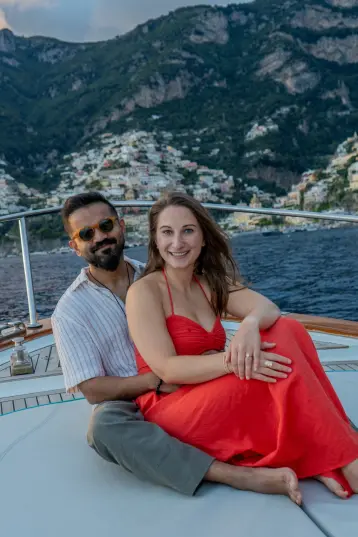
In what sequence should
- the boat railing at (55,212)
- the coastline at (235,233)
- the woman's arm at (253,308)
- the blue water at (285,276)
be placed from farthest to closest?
the blue water at (285,276), the boat railing at (55,212), the coastline at (235,233), the woman's arm at (253,308)

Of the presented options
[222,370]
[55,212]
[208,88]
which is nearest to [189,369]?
[222,370]

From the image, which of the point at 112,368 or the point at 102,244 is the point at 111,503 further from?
the point at 102,244

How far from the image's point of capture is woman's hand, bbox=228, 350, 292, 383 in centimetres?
106

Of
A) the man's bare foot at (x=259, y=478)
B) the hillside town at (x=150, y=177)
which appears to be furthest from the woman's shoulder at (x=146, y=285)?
the hillside town at (x=150, y=177)

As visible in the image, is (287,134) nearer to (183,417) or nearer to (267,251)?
(267,251)

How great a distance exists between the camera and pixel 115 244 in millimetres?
1421

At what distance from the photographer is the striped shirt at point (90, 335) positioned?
132 centimetres

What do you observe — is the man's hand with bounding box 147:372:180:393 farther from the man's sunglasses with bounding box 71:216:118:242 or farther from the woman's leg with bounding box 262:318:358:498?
the man's sunglasses with bounding box 71:216:118:242

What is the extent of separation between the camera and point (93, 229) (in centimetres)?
140

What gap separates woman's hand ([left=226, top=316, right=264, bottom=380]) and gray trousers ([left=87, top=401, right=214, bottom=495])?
20 centimetres

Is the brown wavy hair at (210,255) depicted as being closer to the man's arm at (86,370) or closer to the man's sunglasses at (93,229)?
the man's sunglasses at (93,229)

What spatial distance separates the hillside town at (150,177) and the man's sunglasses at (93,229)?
23348mm

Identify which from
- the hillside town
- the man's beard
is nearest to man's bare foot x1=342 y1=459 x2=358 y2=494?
the man's beard

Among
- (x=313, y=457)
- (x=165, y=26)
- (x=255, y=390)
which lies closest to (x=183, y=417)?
(x=255, y=390)
